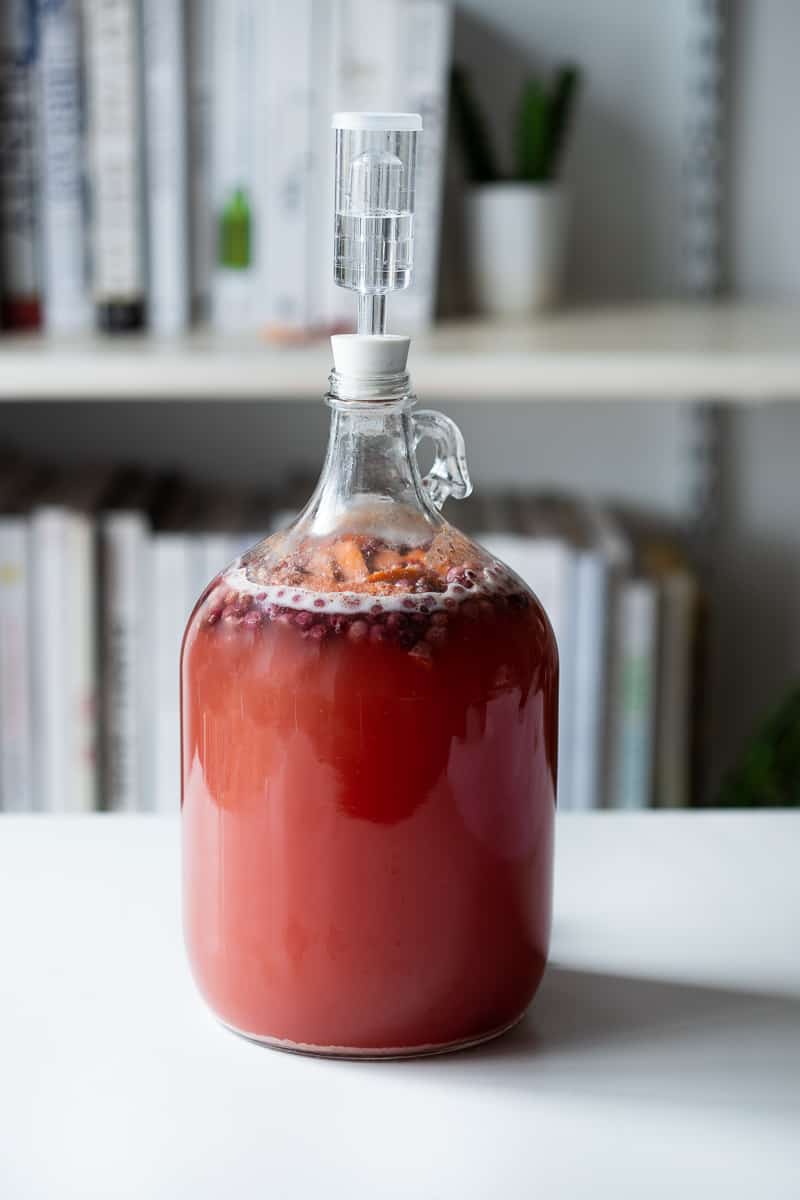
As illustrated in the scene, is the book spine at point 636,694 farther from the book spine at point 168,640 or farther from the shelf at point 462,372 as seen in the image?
the book spine at point 168,640

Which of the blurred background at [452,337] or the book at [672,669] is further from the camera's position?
the book at [672,669]

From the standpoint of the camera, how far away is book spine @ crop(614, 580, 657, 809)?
136 centimetres

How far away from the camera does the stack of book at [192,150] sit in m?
1.25

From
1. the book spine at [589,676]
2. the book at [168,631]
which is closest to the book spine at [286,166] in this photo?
the book at [168,631]

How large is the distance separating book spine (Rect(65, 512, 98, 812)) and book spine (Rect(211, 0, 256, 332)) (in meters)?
0.22

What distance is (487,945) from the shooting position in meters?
0.54

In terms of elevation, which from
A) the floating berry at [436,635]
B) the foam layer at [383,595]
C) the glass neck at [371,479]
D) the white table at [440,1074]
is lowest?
the white table at [440,1074]

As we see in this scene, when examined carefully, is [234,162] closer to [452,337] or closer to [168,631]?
[452,337]

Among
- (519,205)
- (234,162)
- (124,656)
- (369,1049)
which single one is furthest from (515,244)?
(369,1049)

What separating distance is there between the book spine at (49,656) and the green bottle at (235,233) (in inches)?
10.3

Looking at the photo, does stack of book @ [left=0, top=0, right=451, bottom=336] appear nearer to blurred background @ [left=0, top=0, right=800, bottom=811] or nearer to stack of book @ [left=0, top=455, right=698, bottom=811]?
blurred background @ [left=0, top=0, right=800, bottom=811]

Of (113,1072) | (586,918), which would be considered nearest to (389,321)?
(586,918)

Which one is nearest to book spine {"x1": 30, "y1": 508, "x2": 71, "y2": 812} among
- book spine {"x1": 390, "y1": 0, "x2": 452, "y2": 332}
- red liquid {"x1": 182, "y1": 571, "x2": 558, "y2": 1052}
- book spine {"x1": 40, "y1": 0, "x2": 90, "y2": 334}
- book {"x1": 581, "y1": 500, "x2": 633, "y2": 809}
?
book spine {"x1": 40, "y1": 0, "x2": 90, "y2": 334}

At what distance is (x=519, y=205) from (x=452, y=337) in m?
0.18
